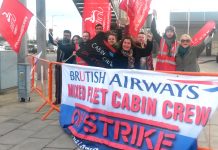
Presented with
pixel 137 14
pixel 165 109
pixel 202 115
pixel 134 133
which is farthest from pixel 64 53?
pixel 202 115

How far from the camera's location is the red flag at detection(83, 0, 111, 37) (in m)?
8.93

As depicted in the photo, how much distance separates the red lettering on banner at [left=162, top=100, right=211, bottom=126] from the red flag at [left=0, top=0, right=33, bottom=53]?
15.1 feet

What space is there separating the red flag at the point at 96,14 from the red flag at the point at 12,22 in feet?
4.95

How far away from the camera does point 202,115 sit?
4.62m

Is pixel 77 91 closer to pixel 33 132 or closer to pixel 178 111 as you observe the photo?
Result: pixel 33 132

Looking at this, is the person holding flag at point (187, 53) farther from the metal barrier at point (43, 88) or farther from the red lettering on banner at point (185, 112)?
the metal barrier at point (43, 88)

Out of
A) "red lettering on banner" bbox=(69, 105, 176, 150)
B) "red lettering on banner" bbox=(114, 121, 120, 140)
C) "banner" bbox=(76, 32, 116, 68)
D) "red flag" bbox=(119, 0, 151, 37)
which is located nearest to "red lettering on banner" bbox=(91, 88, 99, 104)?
"red lettering on banner" bbox=(69, 105, 176, 150)

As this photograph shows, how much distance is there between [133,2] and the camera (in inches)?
320

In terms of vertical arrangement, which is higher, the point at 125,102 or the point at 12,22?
the point at 12,22

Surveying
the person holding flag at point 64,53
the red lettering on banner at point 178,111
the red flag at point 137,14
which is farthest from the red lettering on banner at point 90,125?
the person holding flag at point 64,53

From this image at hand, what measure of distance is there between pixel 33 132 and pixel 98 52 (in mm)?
1812

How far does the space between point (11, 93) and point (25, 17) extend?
381cm

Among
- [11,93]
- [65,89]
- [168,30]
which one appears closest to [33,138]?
[65,89]

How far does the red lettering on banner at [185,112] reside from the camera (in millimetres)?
4609
